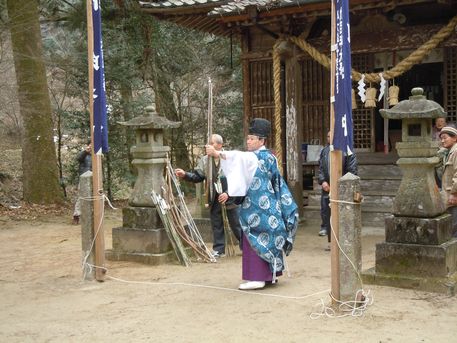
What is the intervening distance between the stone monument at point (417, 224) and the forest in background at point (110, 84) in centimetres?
833

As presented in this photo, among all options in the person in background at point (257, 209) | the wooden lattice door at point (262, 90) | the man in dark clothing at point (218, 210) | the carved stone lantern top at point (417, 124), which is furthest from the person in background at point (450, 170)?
the wooden lattice door at point (262, 90)

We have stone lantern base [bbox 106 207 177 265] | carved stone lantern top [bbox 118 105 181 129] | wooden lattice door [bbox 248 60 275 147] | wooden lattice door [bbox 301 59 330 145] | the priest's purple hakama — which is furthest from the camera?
wooden lattice door [bbox 301 59 330 145]

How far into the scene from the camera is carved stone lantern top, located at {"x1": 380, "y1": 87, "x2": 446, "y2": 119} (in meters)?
5.79

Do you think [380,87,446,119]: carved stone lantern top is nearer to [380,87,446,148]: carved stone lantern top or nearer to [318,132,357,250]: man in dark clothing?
[380,87,446,148]: carved stone lantern top

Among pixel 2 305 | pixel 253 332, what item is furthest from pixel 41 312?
pixel 253 332

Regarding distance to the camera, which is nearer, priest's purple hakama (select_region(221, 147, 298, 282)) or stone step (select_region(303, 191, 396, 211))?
priest's purple hakama (select_region(221, 147, 298, 282))

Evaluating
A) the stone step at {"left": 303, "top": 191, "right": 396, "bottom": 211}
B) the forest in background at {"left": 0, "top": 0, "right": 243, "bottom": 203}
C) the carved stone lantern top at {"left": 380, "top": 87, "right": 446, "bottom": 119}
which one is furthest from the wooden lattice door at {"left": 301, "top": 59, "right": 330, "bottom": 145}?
the carved stone lantern top at {"left": 380, "top": 87, "right": 446, "bottom": 119}

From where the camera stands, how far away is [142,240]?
7375 millimetres

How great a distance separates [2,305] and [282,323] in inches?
112

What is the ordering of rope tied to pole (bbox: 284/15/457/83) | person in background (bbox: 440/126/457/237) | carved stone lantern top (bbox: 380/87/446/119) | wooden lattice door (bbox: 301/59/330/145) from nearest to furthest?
carved stone lantern top (bbox: 380/87/446/119)
person in background (bbox: 440/126/457/237)
rope tied to pole (bbox: 284/15/457/83)
wooden lattice door (bbox: 301/59/330/145)

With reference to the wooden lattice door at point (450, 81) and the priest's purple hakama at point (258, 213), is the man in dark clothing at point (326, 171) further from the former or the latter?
the wooden lattice door at point (450, 81)

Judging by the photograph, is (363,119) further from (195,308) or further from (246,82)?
(195,308)

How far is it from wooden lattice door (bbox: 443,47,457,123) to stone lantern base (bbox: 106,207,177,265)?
19.9 feet

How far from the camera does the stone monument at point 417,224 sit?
18.4ft
